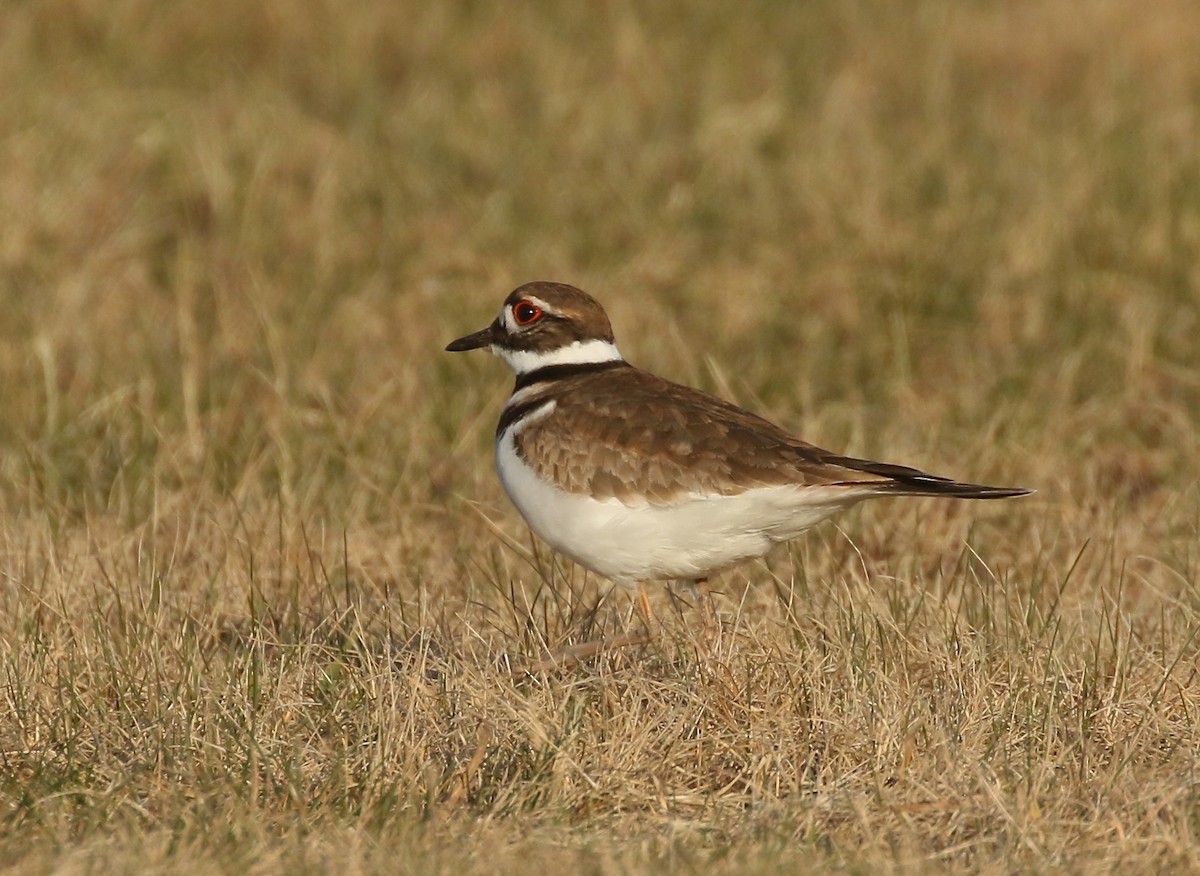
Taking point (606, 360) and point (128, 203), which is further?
point (128, 203)

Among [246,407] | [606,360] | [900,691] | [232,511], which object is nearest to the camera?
[900,691]

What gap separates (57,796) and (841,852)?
1.90 meters

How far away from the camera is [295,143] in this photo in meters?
10.4

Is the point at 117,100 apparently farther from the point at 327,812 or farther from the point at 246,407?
the point at 327,812

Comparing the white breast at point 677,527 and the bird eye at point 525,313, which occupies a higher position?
the bird eye at point 525,313

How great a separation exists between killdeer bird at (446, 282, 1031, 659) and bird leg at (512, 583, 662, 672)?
1 cm

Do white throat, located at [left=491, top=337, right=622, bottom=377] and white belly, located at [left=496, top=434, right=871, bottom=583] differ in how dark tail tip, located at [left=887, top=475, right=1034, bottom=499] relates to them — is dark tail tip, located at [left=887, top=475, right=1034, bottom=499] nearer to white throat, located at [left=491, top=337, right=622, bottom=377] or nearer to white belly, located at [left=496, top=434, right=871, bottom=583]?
white belly, located at [left=496, top=434, right=871, bottom=583]

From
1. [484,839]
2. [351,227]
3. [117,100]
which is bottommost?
[484,839]

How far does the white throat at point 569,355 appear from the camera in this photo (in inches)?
238

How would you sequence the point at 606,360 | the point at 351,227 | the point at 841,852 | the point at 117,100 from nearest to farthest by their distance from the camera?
the point at 841,852
the point at 606,360
the point at 351,227
the point at 117,100

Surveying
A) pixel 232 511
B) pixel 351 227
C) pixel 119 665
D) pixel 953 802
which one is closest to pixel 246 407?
pixel 232 511

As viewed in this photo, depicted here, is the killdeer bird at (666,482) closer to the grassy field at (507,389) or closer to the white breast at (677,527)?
the white breast at (677,527)

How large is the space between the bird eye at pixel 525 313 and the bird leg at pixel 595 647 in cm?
107

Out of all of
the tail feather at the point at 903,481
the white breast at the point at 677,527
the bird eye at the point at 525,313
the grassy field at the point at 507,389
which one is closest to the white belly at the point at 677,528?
the white breast at the point at 677,527
